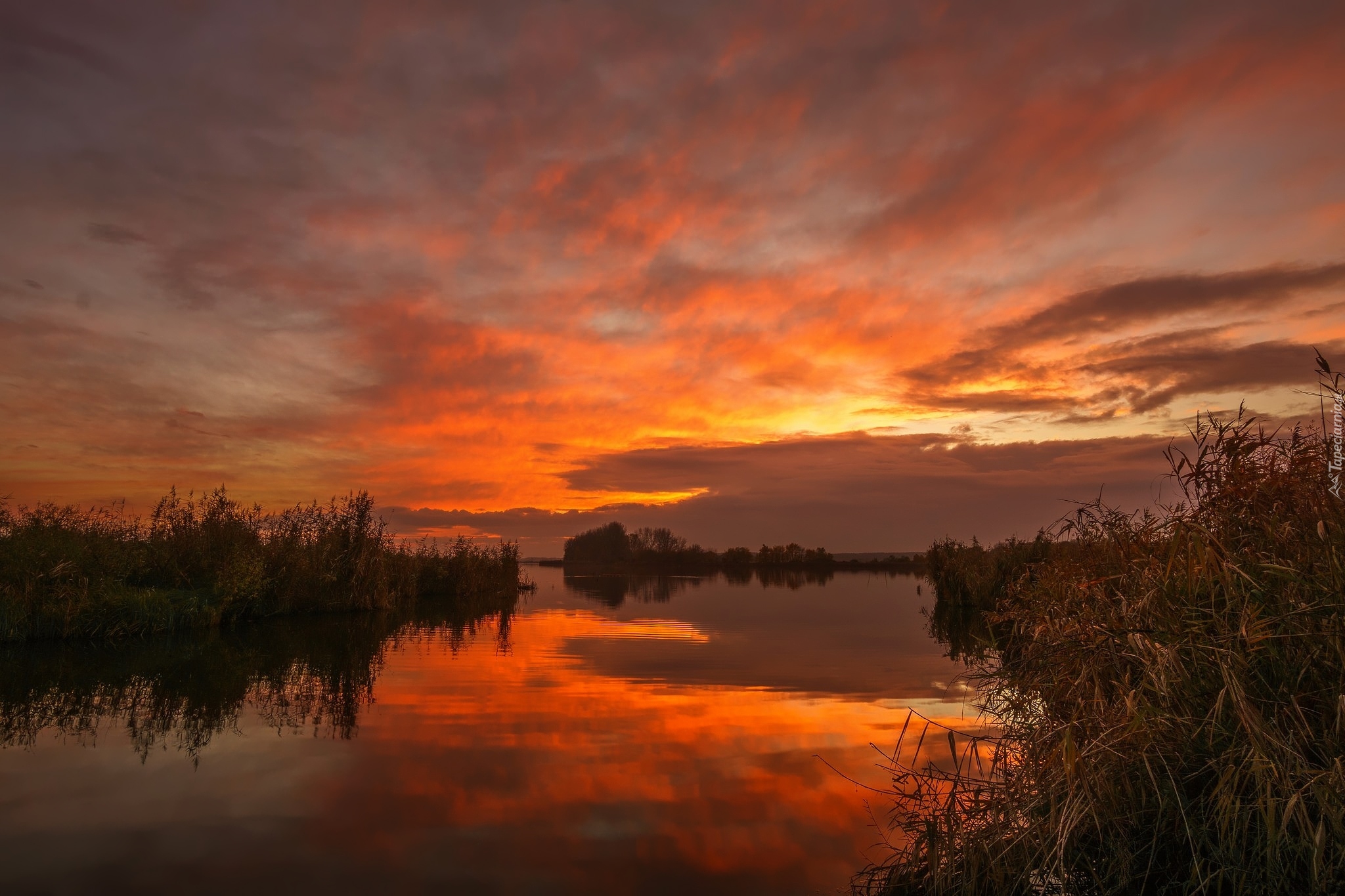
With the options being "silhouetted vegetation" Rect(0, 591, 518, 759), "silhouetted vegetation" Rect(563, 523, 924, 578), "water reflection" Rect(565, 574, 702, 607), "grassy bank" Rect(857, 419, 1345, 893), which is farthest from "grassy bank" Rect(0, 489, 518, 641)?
"silhouetted vegetation" Rect(563, 523, 924, 578)

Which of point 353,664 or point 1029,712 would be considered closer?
point 1029,712

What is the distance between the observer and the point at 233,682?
1154 centimetres

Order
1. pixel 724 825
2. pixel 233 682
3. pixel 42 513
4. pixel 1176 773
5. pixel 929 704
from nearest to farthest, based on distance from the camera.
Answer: pixel 1176 773
pixel 724 825
pixel 929 704
pixel 233 682
pixel 42 513

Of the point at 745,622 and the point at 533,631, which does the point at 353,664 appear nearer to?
the point at 533,631

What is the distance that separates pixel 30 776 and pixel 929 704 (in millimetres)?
10515

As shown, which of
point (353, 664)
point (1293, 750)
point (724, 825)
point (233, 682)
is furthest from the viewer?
point (353, 664)

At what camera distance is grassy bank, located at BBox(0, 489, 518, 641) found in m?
14.7

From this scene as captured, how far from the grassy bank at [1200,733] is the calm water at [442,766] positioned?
1376mm

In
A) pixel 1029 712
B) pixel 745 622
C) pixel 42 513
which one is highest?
pixel 42 513

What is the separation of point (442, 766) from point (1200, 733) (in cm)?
649

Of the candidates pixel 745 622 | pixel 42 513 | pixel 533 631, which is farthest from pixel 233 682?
pixel 745 622

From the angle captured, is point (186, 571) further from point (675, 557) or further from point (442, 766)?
point (675, 557)

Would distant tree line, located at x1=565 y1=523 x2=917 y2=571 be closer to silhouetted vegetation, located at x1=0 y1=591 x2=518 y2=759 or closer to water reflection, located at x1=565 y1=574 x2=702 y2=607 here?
water reflection, located at x1=565 y1=574 x2=702 y2=607

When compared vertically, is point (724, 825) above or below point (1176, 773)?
below
